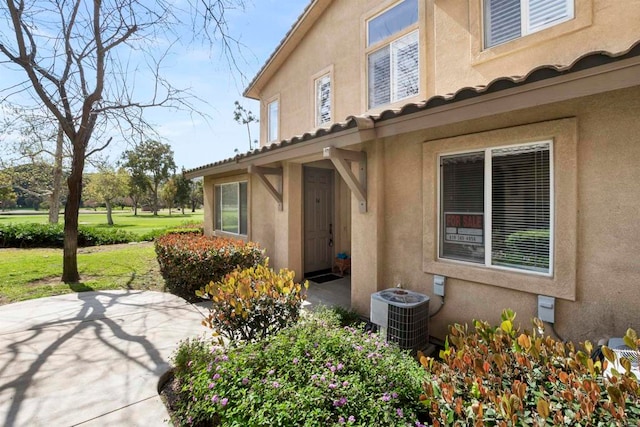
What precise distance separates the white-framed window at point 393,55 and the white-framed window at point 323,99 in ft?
5.17

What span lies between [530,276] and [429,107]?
2661 millimetres

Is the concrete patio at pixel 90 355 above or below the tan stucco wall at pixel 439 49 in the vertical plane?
below

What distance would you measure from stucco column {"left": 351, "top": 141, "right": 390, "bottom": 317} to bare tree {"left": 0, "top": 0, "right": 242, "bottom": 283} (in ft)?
10.4

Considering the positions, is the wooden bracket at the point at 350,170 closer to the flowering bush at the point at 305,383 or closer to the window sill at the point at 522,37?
the window sill at the point at 522,37

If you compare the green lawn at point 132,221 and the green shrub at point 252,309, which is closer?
the green shrub at point 252,309

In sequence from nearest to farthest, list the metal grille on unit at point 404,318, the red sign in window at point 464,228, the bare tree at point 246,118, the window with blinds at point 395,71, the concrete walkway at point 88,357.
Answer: the concrete walkway at point 88,357 < the metal grille on unit at point 404,318 < the red sign in window at point 464,228 < the window with blinds at point 395,71 < the bare tree at point 246,118

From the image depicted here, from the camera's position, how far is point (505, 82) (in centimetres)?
344

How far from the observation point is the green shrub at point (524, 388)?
1724 millimetres

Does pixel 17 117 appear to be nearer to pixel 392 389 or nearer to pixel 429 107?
pixel 429 107

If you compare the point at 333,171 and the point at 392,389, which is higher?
the point at 333,171

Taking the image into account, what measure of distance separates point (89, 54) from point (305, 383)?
8646mm

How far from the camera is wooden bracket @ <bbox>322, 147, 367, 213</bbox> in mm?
5625

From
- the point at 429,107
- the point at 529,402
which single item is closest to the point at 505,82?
the point at 429,107

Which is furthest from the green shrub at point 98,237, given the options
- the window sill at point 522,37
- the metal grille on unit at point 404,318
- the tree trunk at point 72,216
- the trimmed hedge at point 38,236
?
the window sill at point 522,37
